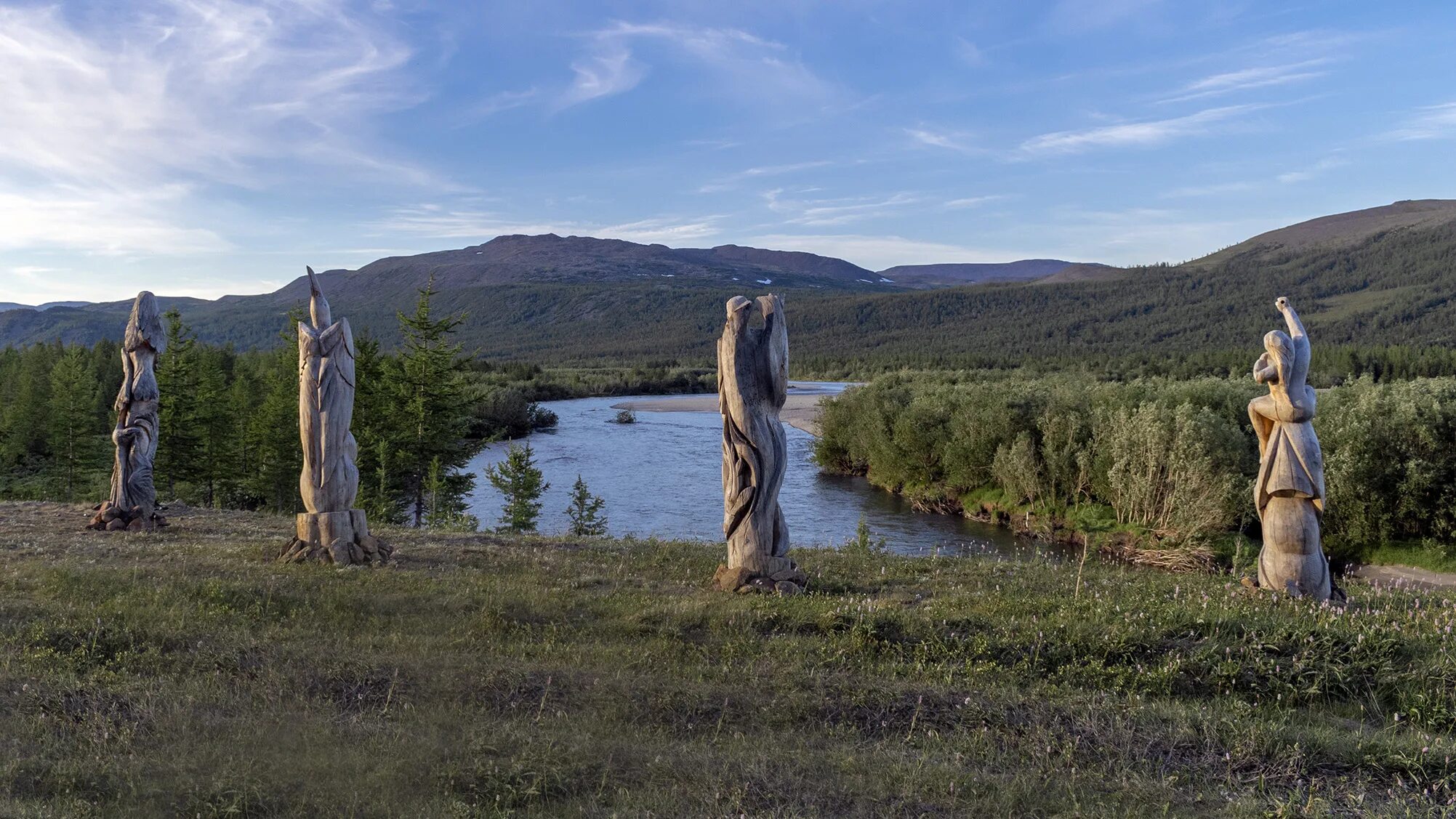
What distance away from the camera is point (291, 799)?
5461mm

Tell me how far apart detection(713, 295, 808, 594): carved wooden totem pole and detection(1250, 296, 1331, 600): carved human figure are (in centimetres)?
575

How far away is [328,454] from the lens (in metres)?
13.2

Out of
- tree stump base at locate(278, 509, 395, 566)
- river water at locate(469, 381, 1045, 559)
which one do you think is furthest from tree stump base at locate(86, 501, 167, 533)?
river water at locate(469, 381, 1045, 559)

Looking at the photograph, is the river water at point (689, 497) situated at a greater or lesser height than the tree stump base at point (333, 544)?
lesser

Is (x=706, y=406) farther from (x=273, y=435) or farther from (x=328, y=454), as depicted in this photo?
(x=328, y=454)

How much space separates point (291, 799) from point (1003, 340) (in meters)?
173

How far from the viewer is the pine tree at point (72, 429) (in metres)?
34.9

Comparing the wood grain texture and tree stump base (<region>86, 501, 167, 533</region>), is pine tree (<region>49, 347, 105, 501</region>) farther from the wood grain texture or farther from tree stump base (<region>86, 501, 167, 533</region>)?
the wood grain texture

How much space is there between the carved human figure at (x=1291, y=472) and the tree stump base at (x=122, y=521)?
57.9 feet

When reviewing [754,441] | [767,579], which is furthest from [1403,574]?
[754,441]

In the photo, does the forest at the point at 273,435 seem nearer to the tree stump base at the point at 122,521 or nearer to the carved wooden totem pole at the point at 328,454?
the tree stump base at the point at 122,521

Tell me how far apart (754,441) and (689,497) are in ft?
89.7

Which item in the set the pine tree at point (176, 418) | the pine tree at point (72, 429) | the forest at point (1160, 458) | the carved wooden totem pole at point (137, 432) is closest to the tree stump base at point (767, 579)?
the carved wooden totem pole at point (137, 432)

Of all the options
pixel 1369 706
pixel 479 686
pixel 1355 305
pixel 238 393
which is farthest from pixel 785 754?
pixel 1355 305
